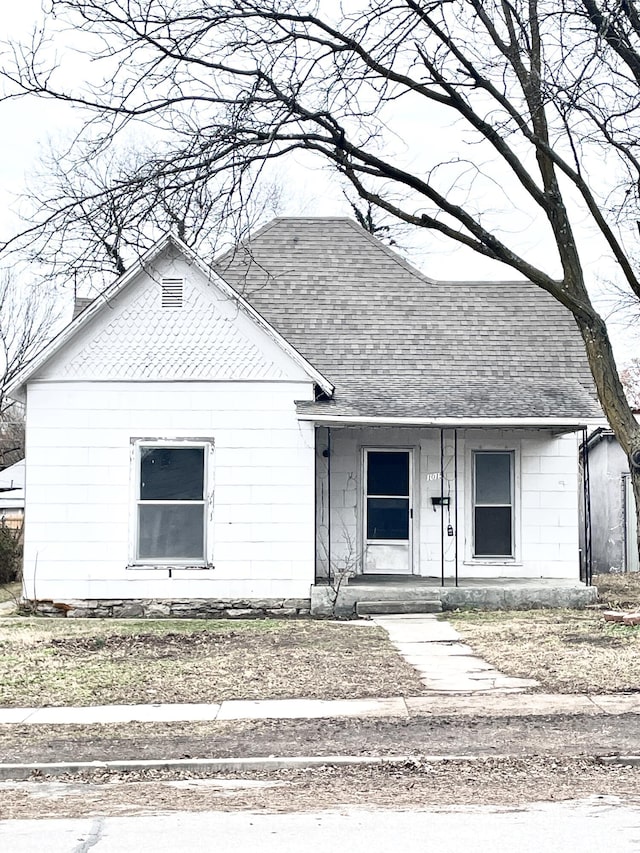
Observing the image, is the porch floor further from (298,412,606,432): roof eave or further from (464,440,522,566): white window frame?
(298,412,606,432): roof eave

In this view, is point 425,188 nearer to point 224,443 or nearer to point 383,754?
point 224,443

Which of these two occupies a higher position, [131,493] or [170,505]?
[131,493]

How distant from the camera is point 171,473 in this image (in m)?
18.2

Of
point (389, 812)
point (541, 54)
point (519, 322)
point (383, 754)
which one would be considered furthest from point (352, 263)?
point (389, 812)

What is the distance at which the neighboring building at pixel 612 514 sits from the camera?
83.1 ft

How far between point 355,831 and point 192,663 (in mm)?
6667

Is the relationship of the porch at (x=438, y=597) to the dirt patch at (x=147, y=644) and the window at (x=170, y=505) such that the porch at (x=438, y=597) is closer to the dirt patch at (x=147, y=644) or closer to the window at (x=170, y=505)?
the window at (x=170, y=505)

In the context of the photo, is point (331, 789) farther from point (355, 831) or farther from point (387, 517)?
point (387, 517)

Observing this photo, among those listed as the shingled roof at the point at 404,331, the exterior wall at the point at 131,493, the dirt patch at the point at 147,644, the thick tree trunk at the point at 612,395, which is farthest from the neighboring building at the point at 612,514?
the dirt patch at the point at 147,644

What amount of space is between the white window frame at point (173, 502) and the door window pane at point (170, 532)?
6cm

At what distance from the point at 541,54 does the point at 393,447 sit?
7.13 meters

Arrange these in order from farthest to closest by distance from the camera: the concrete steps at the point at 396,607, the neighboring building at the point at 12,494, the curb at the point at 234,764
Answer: the neighboring building at the point at 12,494
the concrete steps at the point at 396,607
the curb at the point at 234,764

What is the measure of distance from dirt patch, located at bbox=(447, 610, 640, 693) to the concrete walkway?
184mm

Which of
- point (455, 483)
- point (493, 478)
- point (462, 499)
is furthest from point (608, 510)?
point (455, 483)
